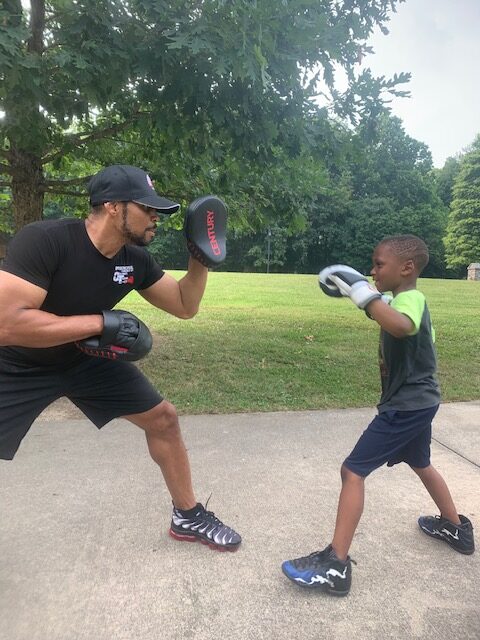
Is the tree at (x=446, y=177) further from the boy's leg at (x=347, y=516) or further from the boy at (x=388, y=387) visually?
the boy's leg at (x=347, y=516)

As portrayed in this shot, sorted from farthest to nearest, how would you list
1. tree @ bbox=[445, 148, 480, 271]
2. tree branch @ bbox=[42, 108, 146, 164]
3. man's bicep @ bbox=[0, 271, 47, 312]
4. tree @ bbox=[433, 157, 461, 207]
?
tree @ bbox=[433, 157, 461, 207] < tree @ bbox=[445, 148, 480, 271] < tree branch @ bbox=[42, 108, 146, 164] < man's bicep @ bbox=[0, 271, 47, 312]

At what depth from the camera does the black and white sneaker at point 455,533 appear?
8.76 feet

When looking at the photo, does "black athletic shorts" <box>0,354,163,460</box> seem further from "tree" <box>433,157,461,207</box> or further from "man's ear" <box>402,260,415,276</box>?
"tree" <box>433,157,461,207</box>

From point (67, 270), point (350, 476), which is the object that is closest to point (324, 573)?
point (350, 476)

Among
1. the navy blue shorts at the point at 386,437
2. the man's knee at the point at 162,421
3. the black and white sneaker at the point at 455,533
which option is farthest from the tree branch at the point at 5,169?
the black and white sneaker at the point at 455,533

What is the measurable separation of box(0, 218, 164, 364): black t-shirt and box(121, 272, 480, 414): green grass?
101 inches

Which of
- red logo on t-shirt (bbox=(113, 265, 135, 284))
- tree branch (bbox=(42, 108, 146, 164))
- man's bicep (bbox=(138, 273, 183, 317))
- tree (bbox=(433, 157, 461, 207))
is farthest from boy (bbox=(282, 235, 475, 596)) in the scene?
tree (bbox=(433, 157, 461, 207))

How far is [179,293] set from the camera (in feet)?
9.19

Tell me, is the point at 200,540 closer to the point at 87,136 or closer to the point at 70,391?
the point at 70,391

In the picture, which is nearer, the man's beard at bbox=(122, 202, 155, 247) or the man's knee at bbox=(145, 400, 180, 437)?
the man's beard at bbox=(122, 202, 155, 247)

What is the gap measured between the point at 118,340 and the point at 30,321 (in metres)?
0.36

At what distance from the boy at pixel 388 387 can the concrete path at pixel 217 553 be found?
0.12 m

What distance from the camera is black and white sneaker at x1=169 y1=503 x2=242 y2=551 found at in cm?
266

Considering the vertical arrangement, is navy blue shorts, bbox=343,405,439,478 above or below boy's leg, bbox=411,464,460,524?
above
